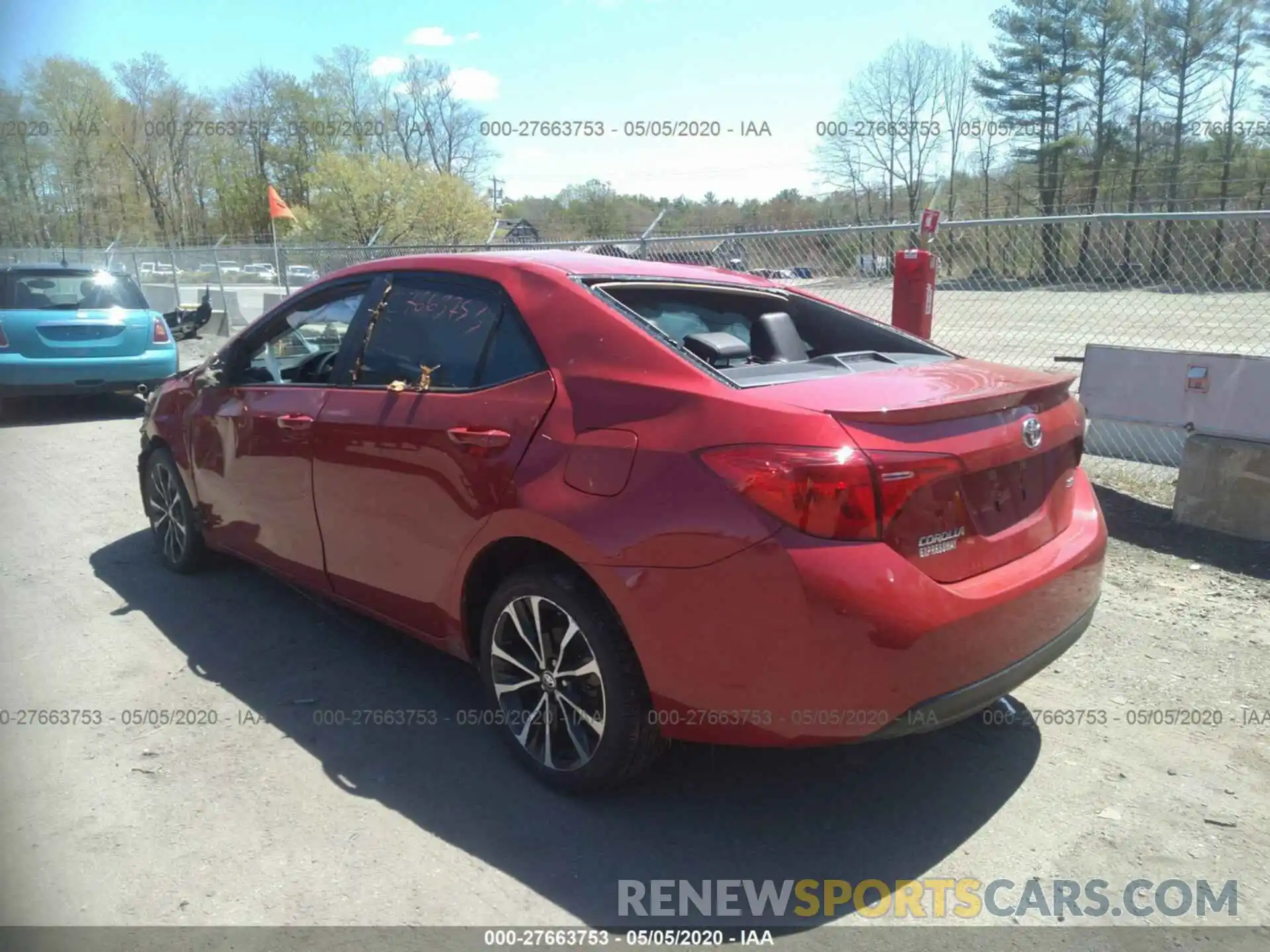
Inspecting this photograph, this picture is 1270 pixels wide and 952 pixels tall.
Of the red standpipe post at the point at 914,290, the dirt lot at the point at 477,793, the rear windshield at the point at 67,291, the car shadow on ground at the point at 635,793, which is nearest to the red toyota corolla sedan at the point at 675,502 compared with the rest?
the car shadow on ground at the point at 635,793

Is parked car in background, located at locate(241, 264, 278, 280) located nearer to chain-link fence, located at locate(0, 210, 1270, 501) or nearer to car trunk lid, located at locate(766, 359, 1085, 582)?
chain-link fence, located at locate(0, 210, 1270, 501)

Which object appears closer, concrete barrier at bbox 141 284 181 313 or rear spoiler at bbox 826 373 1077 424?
rear spoiler at bbox 826 373 1077 424

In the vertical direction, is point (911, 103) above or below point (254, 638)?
above

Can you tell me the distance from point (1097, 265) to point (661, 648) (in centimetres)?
661

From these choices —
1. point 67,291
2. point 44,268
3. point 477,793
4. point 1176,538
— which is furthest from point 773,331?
point 44,268

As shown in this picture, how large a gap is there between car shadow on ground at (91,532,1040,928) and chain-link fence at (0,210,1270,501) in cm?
384

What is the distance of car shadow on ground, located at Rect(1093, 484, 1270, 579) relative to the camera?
5.00 meters

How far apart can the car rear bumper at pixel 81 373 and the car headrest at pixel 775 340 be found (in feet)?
27.7

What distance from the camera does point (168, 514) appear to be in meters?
5.21

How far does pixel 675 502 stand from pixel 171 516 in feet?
12.3

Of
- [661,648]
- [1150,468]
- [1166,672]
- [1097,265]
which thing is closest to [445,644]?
[661,648]

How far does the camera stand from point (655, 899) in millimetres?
2594

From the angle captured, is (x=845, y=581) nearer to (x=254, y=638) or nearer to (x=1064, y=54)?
(x=254, y=638)

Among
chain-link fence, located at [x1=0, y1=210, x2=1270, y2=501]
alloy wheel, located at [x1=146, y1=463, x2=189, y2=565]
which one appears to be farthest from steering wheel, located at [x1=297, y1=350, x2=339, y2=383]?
chain-link fence, located at [x1=0, y1=210, x2=1270, y2=501]
